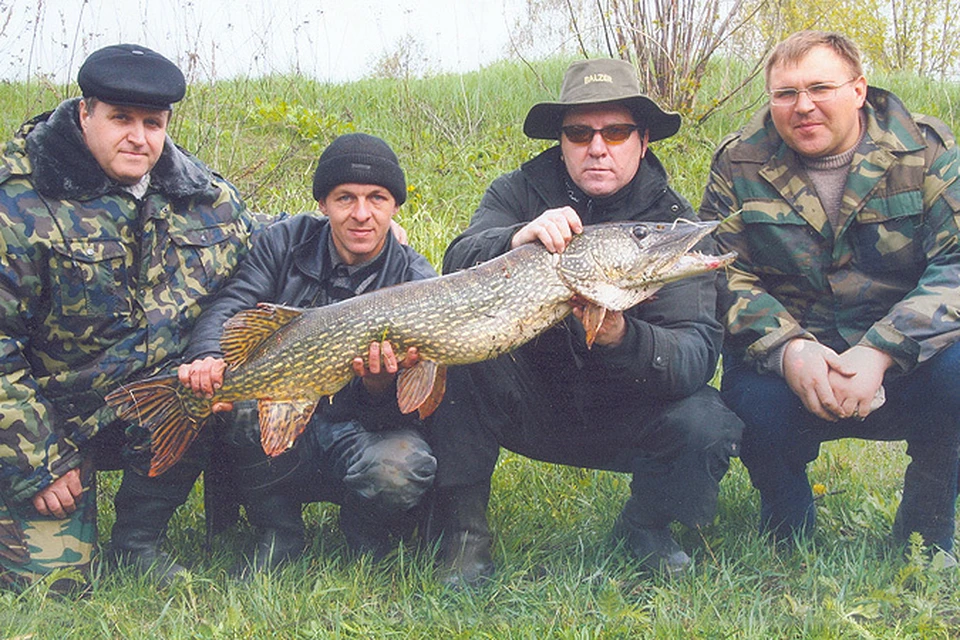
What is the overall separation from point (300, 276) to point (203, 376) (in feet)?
2.11

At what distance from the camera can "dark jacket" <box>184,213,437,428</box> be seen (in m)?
3.59

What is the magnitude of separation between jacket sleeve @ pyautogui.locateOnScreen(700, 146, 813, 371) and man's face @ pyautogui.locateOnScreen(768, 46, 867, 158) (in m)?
0.33

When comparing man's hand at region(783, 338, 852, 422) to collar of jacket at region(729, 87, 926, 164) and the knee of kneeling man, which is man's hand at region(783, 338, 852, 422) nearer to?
collar of jacket at region(729, 87, 926, 164)

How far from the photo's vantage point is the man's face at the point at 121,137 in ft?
11.2

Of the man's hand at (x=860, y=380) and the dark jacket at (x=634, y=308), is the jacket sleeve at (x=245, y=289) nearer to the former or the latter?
the dark jacket at (x=634, y=308)

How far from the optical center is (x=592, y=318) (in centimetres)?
310

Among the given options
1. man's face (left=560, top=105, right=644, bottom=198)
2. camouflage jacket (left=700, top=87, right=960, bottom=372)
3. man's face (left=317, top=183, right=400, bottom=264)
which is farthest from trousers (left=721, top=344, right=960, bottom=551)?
man's face (left=317, top=183, right=400, bottom=264)

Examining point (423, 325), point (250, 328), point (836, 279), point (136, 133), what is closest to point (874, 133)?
point (836, 279)

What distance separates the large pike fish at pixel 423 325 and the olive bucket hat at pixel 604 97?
687 mm

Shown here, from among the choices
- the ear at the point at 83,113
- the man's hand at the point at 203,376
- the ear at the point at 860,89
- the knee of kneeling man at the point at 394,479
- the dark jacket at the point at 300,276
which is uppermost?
the ear at the point at 83,113

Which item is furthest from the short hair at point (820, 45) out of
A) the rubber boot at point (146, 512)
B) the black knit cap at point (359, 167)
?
the rubber boot at point (146, 512)

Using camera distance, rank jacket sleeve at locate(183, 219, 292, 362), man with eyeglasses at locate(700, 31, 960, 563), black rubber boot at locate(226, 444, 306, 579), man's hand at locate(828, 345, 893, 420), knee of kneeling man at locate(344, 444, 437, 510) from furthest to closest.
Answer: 1. black rubber boot at locate(226, 444, 306, 579)
2. jacket sleeve at locate(183, 219, 292, 362)
3. knee of kneeling man at locate(344, 444, 437, 510)
4. man with eyeglasses at locate(700, 31, 960, 563)
5. man's hand at locate(828, 345, 893, 420)

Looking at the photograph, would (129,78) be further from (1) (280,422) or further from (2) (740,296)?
(2) (740,296)

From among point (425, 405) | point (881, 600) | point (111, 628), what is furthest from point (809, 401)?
point (111, 628)
